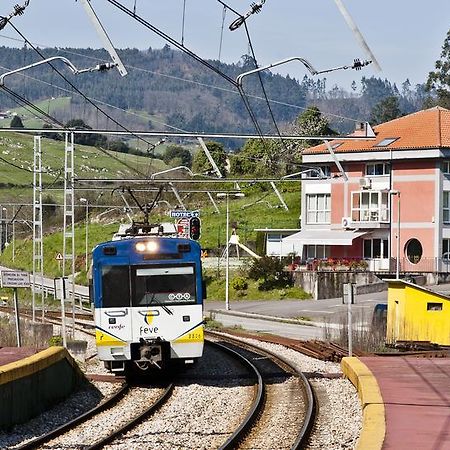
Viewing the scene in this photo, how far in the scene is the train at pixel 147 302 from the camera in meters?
22.2

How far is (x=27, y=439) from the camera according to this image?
15.8 meters

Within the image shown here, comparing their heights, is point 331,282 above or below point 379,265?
below

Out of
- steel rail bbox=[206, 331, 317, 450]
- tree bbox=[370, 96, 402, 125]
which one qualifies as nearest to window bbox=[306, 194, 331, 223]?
steel rail bbox=[206, 331, 317, 450]

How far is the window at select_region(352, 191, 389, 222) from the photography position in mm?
64188

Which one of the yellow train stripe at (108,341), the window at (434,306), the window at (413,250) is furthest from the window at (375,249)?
the yellow train stripe at (108,341)

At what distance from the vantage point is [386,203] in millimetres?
64688

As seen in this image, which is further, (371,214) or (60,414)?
(371,214)

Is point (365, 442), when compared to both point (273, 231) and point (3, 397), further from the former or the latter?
point (273, 231)

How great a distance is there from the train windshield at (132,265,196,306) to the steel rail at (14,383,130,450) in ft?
6.42

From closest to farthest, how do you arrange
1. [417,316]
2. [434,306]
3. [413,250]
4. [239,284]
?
[434,306]
[417,316]
[239,284]
[413,250]

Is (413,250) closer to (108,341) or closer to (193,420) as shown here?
(108,341)

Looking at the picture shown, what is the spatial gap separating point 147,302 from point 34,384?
4.77 m

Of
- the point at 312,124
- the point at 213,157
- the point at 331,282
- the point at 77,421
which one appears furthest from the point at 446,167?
the point at 77,421

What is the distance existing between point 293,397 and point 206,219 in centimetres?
6622
